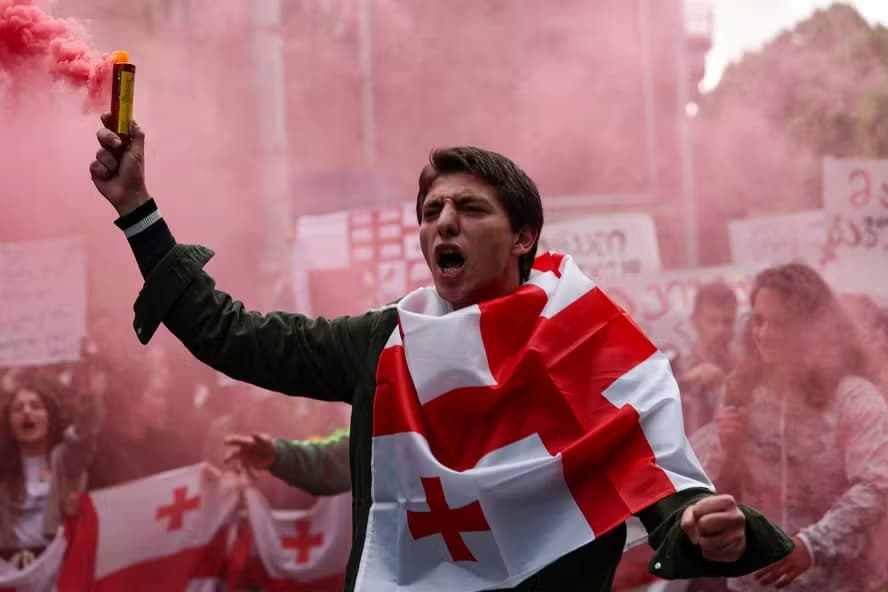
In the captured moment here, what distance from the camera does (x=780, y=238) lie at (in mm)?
5215

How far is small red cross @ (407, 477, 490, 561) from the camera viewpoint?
1858 mm

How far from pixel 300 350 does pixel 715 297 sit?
3.21m

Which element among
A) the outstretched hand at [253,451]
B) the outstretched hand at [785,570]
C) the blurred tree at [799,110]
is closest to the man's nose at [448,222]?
the outstretched hand at [253,451]

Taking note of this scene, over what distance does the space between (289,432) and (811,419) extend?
2.12 metres

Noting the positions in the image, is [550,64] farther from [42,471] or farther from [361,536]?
[361,536]

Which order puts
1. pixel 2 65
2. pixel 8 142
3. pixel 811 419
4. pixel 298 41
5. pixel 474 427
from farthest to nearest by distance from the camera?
pixel 298 41 → pixel 8 142 → pixel 811 419 → pixel 2 65 → pixel 474 427


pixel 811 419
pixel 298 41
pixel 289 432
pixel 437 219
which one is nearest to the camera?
pixel 437 219

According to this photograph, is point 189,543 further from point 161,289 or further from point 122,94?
point 122,94

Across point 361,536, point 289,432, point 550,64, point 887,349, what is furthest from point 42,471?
point 550,64

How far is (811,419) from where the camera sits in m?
4.01

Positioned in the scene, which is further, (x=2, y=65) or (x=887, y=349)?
(x=887, y=349)

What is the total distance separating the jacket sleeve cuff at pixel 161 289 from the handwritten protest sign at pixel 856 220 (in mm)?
3395

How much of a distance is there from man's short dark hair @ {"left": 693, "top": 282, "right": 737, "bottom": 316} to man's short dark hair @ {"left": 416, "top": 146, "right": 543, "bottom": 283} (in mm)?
2971

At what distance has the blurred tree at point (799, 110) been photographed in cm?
543
